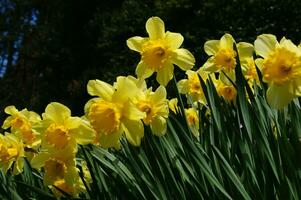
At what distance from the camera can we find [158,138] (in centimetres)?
149

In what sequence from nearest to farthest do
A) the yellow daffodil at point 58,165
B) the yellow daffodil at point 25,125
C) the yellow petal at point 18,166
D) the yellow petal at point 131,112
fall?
the yellow petal at point 131,112 → the yellow daffodil at point 58,165 → the yellow petal at point 18,166 → the yellow daffodil at point 25,125

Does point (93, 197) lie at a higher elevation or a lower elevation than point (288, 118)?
lower

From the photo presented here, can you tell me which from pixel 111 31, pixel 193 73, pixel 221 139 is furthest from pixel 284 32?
pixel 221 139

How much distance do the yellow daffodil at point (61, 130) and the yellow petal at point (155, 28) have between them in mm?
302

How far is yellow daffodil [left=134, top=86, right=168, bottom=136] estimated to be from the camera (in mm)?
1438

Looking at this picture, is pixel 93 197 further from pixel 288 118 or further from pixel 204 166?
pixel 288 118

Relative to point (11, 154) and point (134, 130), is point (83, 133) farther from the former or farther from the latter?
point (11, 154)

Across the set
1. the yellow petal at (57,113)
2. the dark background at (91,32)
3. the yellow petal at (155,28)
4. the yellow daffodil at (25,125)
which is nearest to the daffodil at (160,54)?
the yellow petal at (155,28)

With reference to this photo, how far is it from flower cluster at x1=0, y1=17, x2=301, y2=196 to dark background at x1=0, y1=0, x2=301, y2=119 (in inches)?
172

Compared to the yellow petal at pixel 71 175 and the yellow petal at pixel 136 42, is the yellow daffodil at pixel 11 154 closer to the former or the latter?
the yellow petal at pixel 71 175

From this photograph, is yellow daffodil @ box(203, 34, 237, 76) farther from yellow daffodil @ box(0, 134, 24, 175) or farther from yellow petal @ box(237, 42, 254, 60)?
yellow daffodil @ box(0, 134, 24, 175)

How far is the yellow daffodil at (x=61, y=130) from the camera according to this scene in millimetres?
1428

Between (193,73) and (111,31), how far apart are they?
20.2 ft

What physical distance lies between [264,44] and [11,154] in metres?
0.85
